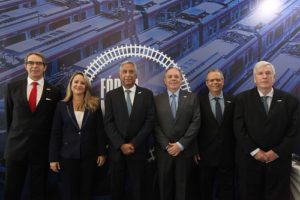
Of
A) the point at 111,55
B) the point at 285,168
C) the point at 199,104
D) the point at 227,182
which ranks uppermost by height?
the point at 111,55

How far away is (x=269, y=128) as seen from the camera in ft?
9.29

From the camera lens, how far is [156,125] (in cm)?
307

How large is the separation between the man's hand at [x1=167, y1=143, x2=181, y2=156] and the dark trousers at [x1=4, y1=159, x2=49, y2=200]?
1.23 metres

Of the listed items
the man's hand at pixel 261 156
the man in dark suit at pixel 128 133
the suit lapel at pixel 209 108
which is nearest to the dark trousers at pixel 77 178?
the man in dark suit at pixel 128 133

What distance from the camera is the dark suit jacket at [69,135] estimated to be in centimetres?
289

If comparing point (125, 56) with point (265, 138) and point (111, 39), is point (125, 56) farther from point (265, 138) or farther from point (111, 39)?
point (265, 138)

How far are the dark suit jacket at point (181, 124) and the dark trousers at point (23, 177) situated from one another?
1.17 metres

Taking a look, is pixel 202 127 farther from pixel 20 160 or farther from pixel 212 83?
pixel 20 160

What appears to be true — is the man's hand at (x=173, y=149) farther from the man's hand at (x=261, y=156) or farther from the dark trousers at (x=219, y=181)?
the man's hand at (x=261, y=156)

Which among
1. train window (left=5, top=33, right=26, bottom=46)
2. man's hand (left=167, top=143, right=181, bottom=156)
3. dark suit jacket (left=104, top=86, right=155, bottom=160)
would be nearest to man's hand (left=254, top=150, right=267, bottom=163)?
man's hand (left=167, top=143, right=181, bottom=156)

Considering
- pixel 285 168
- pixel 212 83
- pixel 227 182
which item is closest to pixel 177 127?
pixel 212 83

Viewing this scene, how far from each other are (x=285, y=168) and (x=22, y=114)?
253cm

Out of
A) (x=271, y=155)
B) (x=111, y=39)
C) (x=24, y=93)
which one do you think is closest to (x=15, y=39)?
(x=24, y=93)

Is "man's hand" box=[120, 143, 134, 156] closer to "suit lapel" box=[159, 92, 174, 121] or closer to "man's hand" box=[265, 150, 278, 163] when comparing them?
"suit lapel" box=[159, 92, 174, 121]
